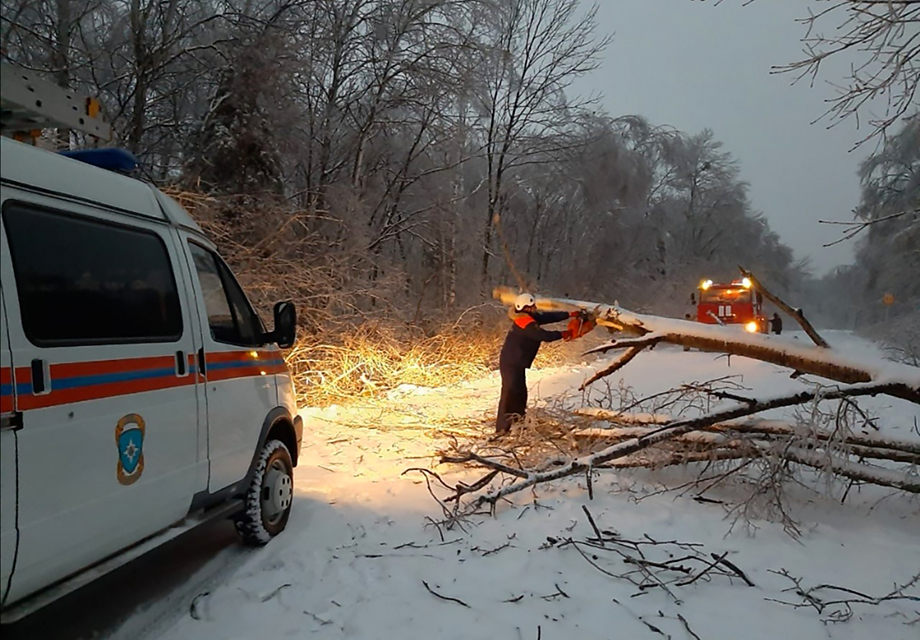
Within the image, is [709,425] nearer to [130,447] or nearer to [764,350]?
[764,350]

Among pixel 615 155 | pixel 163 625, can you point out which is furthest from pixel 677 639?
pixel 615 155

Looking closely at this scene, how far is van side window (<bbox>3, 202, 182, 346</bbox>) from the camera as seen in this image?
8.14 feet

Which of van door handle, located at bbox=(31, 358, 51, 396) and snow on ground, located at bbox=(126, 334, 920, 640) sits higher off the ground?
van door handle, located at bbox=(31, 358, 51, 396)

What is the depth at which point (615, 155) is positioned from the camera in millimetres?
27203

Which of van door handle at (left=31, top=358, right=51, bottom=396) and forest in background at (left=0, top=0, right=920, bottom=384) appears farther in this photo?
forest in background at (left=0, top=0, right=920, bottom=384)

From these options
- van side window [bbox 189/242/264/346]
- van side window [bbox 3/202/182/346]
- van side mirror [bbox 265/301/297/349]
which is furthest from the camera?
van side mirror [bbox 265/301/297/349]

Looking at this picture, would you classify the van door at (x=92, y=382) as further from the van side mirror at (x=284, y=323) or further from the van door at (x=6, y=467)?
the van side mirror at (x=284, y=323)

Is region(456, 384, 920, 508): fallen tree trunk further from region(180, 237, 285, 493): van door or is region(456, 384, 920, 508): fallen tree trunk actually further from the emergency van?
the emergency van

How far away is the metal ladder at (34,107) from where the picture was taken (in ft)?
9.24

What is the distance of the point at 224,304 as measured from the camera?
4070mm

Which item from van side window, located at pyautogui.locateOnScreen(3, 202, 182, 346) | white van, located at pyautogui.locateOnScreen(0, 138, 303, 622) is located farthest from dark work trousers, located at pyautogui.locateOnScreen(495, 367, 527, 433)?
van side window, located at pyautogui.locateOnScreen(3, 202, 182, 346)

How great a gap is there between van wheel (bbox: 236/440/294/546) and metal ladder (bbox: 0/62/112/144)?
2336mm

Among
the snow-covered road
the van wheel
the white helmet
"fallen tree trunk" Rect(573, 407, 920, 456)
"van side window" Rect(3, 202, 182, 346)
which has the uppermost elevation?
"van side window" Rect(3, 202, 182, 346)

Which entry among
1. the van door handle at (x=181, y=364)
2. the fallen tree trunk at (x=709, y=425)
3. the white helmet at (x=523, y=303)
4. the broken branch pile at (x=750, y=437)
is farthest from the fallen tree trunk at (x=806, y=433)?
the van door handle at (x=181, y=364)
